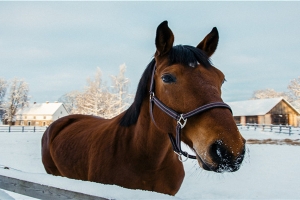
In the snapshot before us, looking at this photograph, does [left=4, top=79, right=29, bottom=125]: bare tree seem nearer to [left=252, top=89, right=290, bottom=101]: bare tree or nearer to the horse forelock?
the horse forelock

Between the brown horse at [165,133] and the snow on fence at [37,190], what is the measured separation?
0.83 metres

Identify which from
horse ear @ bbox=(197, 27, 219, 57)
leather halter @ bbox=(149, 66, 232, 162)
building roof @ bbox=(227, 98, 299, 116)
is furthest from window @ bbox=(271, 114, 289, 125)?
leather halter @ bbox=(149, 66, 232, 162)

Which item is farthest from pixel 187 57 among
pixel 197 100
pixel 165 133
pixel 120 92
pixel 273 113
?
pixel 273 113

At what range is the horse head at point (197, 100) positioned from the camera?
154 cm

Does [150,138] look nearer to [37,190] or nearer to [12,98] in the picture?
[37,190]

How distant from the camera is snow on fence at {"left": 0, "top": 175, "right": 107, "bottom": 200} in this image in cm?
159

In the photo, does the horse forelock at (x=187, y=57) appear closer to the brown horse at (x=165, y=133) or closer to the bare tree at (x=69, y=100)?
the brown horse at (x=165, y=133)

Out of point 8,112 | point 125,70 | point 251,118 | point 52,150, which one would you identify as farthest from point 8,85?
point 52,150

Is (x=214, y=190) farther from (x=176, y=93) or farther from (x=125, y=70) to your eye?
(x=125, y=70)

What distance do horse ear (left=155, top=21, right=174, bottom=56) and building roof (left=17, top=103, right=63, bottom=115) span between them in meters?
66.3

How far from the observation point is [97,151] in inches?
113

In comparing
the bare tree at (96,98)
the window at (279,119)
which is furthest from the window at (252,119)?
the bare tree at (96,98)

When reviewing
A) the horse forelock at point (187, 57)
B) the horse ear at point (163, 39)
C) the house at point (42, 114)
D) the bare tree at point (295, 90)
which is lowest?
the house at point (42, 114)

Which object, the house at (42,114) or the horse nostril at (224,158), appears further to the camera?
the house at (42,114)
